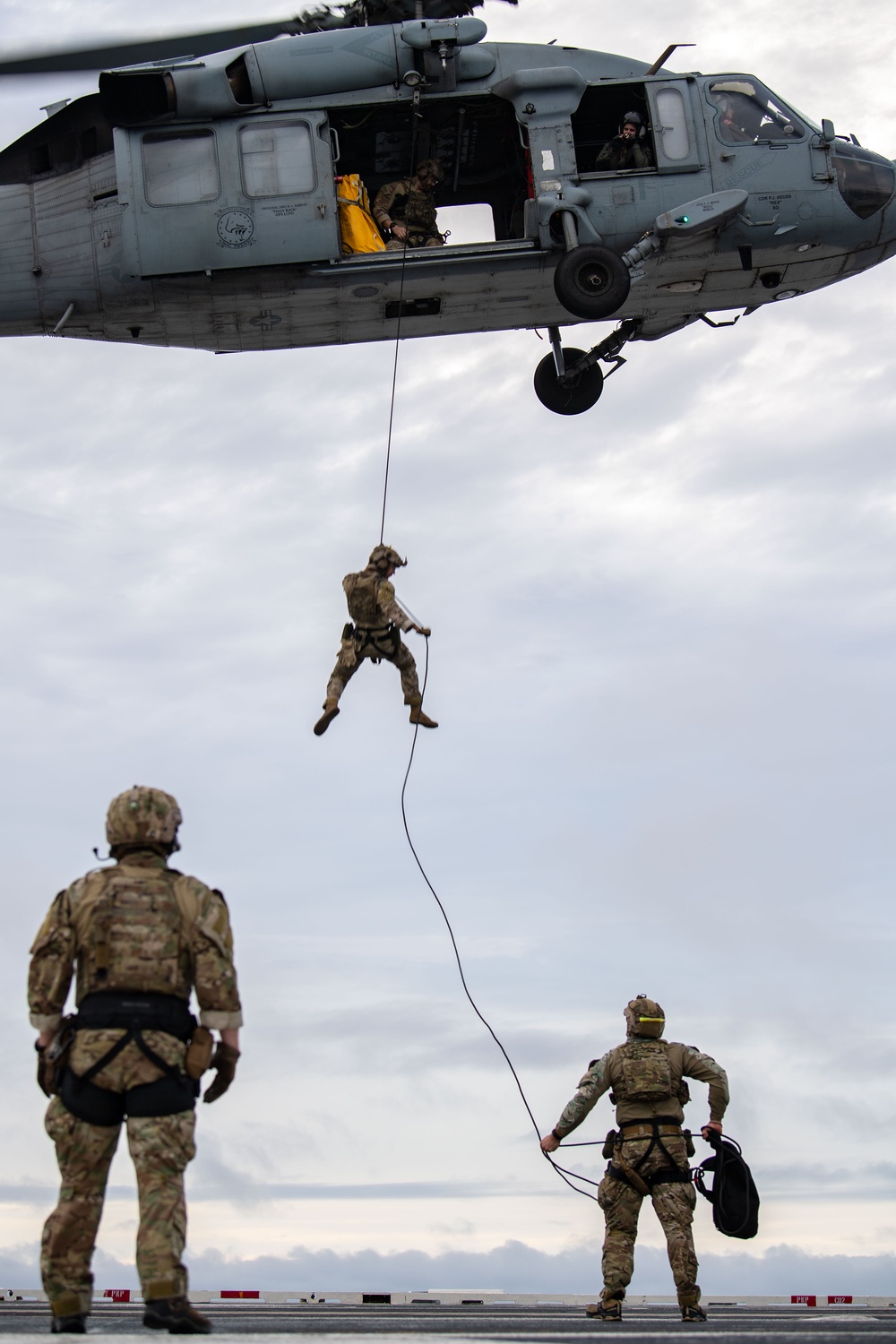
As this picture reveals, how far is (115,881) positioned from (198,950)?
0.41 metres

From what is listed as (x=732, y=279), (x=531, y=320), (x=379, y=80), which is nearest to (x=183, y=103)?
(x=379, y=80)

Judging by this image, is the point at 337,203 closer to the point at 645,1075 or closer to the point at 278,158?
the point at 278,158

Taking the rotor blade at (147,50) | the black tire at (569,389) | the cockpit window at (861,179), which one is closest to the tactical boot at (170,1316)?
the rotor blade at (147,50)

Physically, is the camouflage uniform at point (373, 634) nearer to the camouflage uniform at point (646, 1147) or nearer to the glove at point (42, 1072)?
the camouflage uniform at point (646, 1147)

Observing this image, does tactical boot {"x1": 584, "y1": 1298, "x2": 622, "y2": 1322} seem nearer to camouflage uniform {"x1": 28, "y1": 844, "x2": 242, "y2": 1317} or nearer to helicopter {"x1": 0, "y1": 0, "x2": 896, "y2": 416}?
Result: camouflage uniform {"x1": 28, "y1": 844, "x2": 242, "y2": 1317}

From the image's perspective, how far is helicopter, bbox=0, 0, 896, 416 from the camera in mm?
13797

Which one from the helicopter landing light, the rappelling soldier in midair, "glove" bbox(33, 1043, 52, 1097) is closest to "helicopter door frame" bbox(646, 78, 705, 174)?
the helicopter landing light

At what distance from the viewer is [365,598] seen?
13062mm

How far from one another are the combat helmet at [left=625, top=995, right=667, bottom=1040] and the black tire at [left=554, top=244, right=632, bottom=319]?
652 centimetres

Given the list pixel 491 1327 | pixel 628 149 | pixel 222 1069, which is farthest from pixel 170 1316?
pixel 628 149

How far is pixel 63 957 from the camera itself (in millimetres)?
5926

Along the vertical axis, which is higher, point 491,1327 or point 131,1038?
point 131,1038

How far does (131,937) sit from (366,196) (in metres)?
10.1

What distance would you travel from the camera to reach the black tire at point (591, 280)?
13.8m
